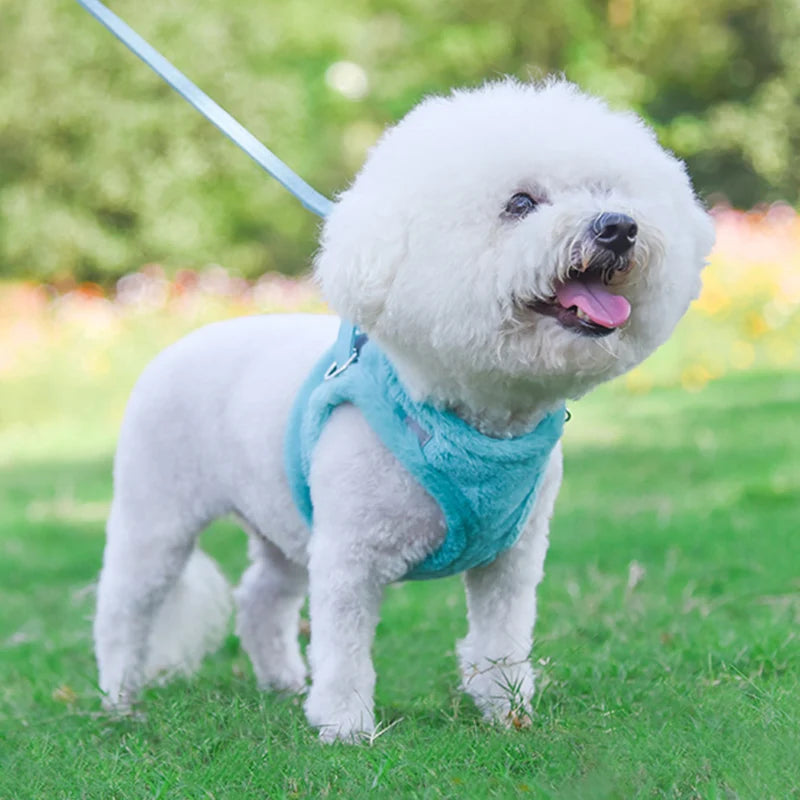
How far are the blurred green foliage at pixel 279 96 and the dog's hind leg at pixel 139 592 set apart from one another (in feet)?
49.3

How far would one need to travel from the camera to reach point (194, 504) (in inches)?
134

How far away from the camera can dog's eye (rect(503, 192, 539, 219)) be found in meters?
2.42

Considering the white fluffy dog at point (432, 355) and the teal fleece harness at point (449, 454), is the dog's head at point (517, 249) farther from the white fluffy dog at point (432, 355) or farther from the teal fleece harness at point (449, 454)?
the teal fleece harness at point (449, 454)

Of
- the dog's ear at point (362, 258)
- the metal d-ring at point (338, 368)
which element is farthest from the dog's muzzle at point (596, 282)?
the metal d-ring at point (338, 368)

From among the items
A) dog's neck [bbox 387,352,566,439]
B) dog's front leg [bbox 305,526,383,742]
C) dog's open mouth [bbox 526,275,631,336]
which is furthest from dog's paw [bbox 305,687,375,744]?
dog's open mouth [bbox 526,275,631,336]

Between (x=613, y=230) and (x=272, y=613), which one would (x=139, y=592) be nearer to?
(x=272, y=613)

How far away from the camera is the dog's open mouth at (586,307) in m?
2.38

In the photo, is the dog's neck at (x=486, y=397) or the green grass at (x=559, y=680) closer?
the green grass at (x=559, y=680)

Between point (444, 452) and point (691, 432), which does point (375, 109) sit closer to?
point (691, 432)

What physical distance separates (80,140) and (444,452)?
1670cm

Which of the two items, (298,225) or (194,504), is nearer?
(194,504)

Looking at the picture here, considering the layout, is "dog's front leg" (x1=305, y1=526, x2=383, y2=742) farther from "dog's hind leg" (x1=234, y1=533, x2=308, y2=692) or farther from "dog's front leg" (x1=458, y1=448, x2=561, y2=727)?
"dog's hind leg" (x1=234, y1=533, x2=308, y2=692)

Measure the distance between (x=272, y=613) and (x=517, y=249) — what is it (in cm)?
185

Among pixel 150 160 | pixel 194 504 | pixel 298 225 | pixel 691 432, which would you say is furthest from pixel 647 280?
pixel 298 225
